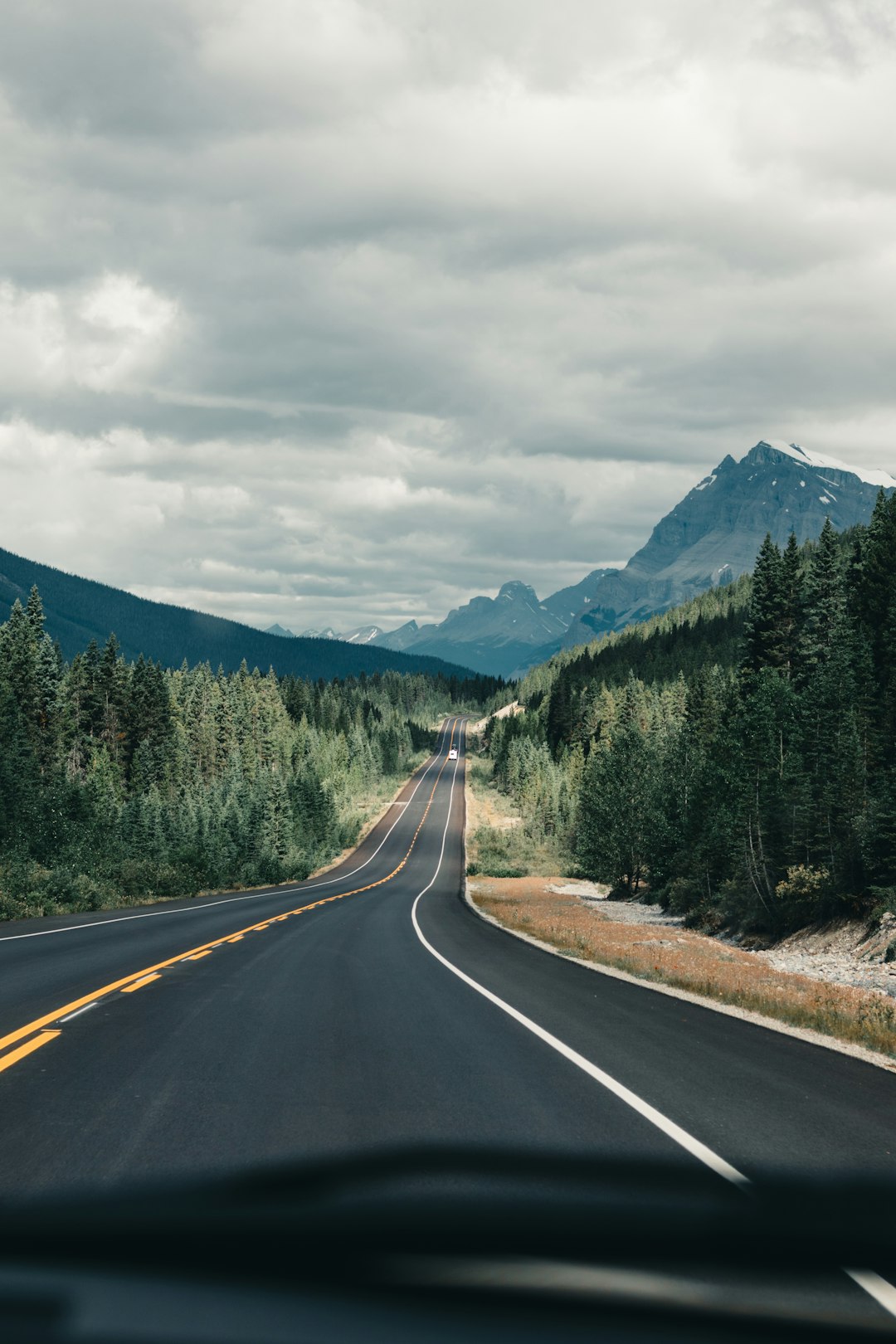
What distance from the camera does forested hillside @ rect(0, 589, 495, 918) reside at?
37250 mm

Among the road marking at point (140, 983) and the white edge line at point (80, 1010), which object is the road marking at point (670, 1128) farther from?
the white edge line at point (80, 1010)

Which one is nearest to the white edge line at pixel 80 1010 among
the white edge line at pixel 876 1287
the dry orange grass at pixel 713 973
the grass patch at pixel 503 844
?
the white edge line at pixel 876 1287

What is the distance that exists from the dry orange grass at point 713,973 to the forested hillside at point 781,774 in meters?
4.39

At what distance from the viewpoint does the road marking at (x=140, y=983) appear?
416 inches

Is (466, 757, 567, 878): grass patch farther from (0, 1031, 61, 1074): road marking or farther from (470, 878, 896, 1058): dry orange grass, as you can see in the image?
(0, 1031, 61, 1074): road marking

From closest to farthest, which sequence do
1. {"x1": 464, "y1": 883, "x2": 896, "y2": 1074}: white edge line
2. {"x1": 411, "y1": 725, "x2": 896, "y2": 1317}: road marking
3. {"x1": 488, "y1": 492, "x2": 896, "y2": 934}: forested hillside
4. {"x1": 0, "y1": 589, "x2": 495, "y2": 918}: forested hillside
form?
1. {"x1": 411, "y1": 725, "x2": 896, "y2": 1317}: road marking
2. {"x1": 464, "y1": 883, "x2": 896, "y2": 1074}: white edge line
3. {"x1": 488, "y1": 492, "x2": 896, "y2": 934}: forested hillside
4. {"x1": 0, "y1": 589, "x2": 495, "y2": 918}: forested hillside

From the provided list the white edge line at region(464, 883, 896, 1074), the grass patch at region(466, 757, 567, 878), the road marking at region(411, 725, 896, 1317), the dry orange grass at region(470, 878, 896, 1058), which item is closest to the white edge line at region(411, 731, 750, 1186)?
the road marking at region(411, 725, 896, 1317)

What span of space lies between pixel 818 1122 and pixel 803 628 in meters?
53.4

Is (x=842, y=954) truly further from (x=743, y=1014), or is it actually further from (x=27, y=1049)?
(x=27, y=1049)

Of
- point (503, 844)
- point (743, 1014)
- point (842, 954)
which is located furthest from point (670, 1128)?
point (503, 844)

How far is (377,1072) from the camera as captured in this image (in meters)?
7.00

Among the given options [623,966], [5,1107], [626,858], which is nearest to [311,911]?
[623,966]

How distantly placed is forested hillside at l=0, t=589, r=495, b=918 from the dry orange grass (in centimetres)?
1418

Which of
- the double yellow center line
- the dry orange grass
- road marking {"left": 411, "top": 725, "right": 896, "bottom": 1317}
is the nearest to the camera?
road marking {"left": 411, "top": 725, "right": 896, "bottom": 1317}
